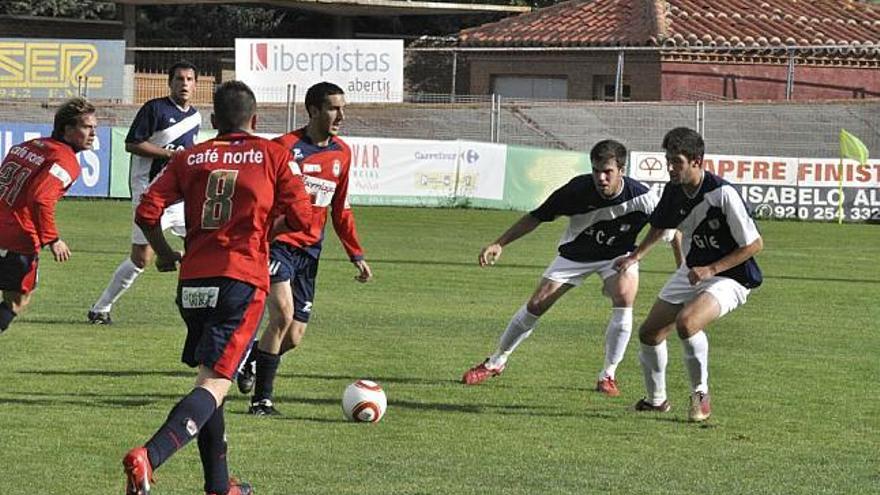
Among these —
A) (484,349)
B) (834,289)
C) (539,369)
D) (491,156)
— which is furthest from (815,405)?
(491,156)

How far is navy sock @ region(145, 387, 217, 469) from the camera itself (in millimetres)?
6410

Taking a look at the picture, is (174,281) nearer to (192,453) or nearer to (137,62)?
(192,453)

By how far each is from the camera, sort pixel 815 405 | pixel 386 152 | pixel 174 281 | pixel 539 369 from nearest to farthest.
A: pixel 815 405 → pixel 539 369 → pixel 174 281 → pixel 386 152

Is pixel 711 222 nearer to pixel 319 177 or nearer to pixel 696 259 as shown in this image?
pixel 696 259

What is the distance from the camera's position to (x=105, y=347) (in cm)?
1244

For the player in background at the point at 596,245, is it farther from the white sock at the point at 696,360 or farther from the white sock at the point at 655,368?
the white sock at the point at 696,360

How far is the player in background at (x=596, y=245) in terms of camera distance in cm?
1088

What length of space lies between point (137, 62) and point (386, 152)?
41.2ft

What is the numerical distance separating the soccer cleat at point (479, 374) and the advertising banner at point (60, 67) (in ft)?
86.6

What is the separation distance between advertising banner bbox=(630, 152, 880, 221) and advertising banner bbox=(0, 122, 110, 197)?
1032cm

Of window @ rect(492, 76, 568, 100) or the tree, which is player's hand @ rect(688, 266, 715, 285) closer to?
window @ rect(492, 76, 568, 100)

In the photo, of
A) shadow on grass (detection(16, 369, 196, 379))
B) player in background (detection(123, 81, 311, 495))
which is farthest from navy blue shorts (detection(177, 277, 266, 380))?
shadow on grass (detection(16, 369, 196, 379))

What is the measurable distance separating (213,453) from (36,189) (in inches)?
158

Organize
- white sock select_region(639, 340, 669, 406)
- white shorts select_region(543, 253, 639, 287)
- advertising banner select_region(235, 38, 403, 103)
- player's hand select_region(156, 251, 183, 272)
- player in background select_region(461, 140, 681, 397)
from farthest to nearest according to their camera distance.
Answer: advertising banner select_region(235, 38, 403, 103) → white shorts select_region(543, 253, 639, 287) → player in background select_region(461, 140, 681, 397) → white sock select_region(639, 340, 669, 406) → player's hand select_region(156, 251, 183, 272)
